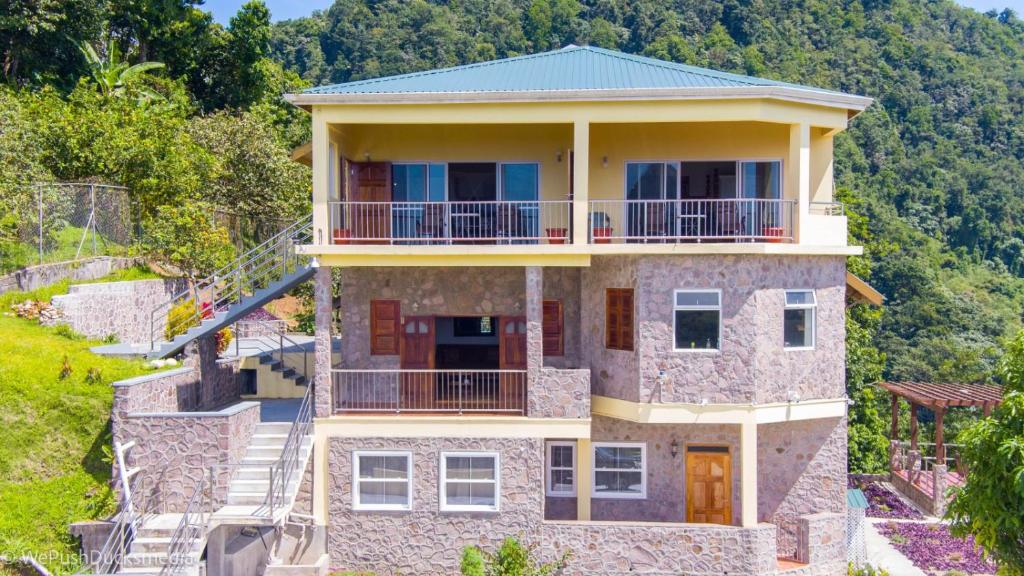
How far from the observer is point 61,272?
24016 millimetres

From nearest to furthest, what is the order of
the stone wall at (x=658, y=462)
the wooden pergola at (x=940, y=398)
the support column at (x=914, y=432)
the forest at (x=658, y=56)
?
the stone wall at (x=658, y=462), the wooden pergola at (x=940, y=398), the support column at (x=914, y=432), the forest at (x=658, y=56)

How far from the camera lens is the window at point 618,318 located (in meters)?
19.6

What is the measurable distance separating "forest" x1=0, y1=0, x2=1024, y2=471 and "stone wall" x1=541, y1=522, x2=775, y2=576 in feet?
50.2

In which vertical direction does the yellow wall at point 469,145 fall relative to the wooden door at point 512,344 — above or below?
above

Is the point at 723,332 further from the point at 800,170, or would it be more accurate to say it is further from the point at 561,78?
the point at 561,78

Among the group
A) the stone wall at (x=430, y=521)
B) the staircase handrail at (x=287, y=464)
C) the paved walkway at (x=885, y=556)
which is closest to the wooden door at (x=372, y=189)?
the staircase handrail at (x=287, y=464)

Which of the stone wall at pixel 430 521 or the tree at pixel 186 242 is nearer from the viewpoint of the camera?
the stone wall at pixel 430 521

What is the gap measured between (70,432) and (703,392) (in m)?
12.4

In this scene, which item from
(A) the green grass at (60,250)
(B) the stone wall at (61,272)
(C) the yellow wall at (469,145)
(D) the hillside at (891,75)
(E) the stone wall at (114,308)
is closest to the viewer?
(C) the yellow wall at (469,145)

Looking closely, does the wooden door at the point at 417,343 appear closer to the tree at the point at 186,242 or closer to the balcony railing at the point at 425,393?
the balcony railing at the point at 425,393

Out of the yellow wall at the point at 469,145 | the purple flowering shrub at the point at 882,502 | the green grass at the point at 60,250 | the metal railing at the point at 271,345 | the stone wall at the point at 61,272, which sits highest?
the yellow wall at the point at 469,145

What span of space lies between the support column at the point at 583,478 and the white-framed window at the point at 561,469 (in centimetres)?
122

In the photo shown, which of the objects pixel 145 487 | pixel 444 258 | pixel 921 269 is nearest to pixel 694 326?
pixel 444 258

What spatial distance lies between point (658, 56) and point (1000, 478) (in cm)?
5860
